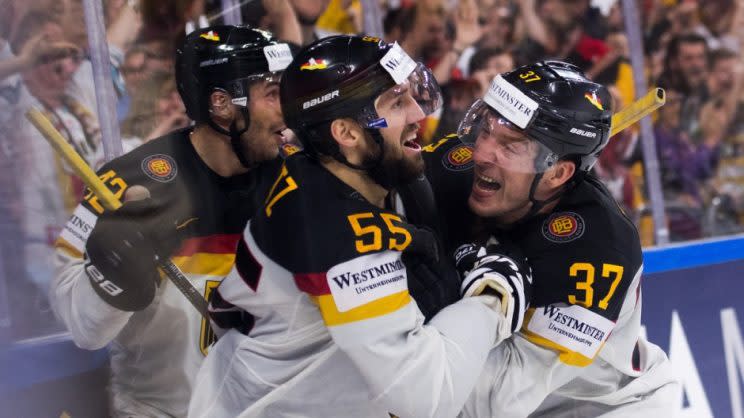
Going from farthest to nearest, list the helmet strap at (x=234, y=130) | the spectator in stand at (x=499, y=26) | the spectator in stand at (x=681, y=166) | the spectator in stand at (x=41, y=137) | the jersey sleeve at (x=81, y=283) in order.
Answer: the spectator in stand at (x=681, y=166) < the spectator in stand at (x=499, y=26) < the helmet strap at (x=234, y=130) < the jersey sleeve at (x=81, y=283) < the spectator in stand at (x=41, y=137)

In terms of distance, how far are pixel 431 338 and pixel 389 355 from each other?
0.32ft

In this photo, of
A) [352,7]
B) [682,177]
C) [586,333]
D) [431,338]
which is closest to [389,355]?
[431,338]

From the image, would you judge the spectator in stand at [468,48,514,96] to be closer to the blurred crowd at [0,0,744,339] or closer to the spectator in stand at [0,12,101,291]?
the blurred crowd at [0,0,744,339]

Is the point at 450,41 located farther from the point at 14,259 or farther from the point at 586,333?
the point at 14,259

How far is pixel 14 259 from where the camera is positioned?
1642mm

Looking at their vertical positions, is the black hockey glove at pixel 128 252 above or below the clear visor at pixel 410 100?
below

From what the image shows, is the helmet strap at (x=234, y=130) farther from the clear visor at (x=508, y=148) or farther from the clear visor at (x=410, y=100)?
the clear visor at (x=508, y=148)

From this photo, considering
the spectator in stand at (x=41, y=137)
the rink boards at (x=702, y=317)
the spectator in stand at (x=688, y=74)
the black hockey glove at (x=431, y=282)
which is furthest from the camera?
the spectator in stand at (x=688, y=74)

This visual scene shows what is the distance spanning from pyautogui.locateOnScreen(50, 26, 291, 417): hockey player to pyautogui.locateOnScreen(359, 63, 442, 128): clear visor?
357mm

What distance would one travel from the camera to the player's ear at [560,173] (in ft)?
6.94

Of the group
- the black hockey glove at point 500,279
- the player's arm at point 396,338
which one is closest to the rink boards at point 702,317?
the black hockey glove at point 500,279

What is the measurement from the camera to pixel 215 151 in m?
2.11

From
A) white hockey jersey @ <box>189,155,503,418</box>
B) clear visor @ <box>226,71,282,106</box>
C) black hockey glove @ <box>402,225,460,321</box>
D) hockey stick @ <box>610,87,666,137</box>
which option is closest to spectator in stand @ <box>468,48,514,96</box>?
hockey stick @ <box>610,87,666,137</box>

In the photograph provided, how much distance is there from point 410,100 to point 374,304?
0.45m
